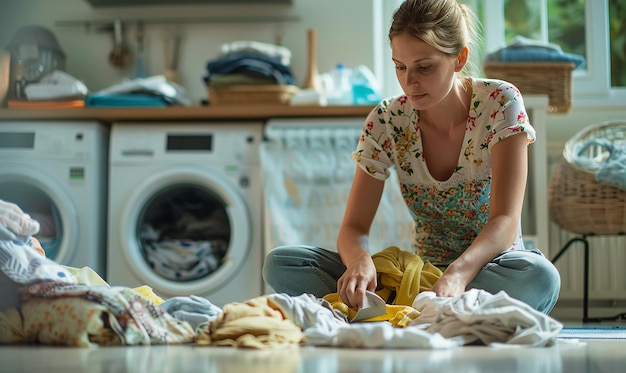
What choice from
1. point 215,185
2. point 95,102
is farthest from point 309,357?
point 95,102

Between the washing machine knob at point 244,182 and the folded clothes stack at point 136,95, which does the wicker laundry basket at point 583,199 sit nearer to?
the washing machine knob at point 244,182

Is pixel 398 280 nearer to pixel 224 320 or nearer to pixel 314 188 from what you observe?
pixel 224 320

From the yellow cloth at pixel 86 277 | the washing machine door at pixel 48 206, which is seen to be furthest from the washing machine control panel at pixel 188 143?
the yellow cloth at pixel 86 277

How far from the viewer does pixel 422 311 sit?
5.54ft

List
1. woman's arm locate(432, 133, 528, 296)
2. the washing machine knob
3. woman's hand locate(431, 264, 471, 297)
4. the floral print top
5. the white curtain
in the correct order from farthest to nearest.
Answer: the washing machine knob < the white curtain < the floral print top < woman's arm locate(432, 133, 528, 296) < woman's hand locate(431, 264, 471, 297)

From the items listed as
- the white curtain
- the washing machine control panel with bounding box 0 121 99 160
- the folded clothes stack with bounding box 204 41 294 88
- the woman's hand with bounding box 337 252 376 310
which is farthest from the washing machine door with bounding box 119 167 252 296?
the woman's hand with bounding box 337 252 376 310

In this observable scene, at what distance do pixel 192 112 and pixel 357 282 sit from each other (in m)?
1.80

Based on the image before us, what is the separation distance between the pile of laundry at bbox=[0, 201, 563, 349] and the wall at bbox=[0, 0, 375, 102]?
2.36 meters

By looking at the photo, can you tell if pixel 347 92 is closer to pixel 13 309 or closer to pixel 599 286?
pixel 599 286

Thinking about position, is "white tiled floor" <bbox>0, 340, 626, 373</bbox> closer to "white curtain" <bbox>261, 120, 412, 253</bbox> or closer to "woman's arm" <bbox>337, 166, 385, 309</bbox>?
"woman's arm" <bbox>337, 166, 385, 309</bbox>

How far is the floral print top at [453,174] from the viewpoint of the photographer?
80.3 inches

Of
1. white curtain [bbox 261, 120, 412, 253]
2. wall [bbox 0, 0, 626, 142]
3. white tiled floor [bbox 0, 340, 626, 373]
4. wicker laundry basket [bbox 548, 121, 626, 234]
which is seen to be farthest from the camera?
wall [bbox 0, 0, 626, 142]

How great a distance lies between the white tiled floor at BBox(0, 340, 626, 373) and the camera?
1.23m

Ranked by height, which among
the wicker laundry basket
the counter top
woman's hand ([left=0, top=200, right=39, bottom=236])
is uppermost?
the counter top
